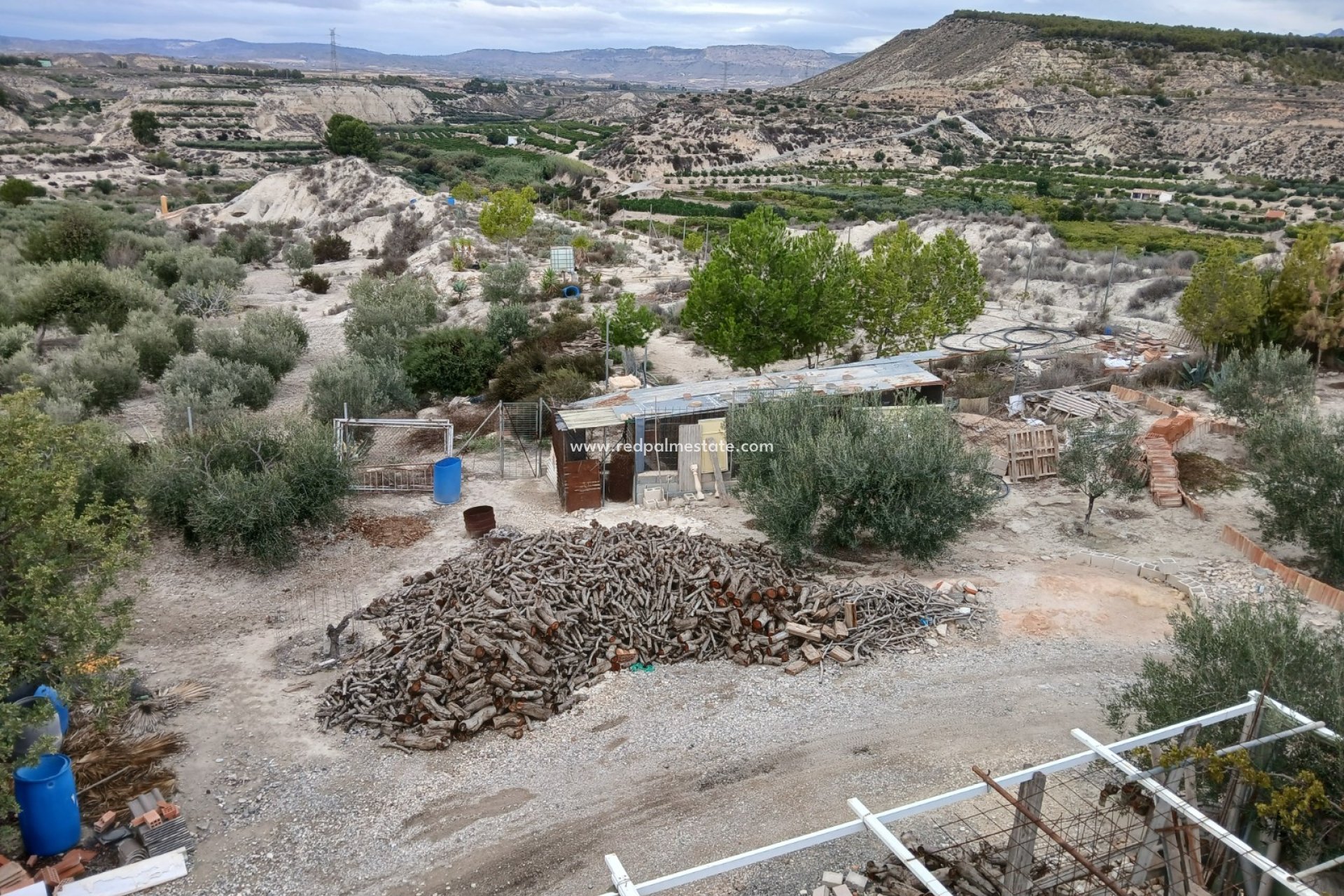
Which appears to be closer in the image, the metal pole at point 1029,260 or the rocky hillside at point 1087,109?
the metal pole at point 1029,260

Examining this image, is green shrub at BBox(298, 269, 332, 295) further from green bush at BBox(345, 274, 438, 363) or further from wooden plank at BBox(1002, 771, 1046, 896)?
wooden plank at BBox(1002, 771, 1046, 896)

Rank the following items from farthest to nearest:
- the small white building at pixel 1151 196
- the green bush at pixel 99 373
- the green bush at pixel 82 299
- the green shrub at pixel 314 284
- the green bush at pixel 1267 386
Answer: the small white building at pixel 1151 196 → the green shrub at pixel 314 284 → the green bush at pixel 82 299 → the green bush at pixel 99 373 → the green bush at pixel 1267 386

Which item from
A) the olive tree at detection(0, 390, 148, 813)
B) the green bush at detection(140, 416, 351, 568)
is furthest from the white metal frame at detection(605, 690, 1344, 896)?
the green bush at detection(140, 416, 351, 568)

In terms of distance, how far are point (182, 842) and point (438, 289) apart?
32873 mm

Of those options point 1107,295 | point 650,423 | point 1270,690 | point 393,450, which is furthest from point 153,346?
point 1107,295

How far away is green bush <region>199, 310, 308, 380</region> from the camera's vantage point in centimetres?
2591

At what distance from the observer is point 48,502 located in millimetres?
10078

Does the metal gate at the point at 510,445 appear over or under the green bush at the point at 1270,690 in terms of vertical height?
under

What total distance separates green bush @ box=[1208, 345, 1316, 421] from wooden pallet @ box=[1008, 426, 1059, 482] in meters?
4.73

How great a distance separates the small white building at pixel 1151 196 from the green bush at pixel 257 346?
5761cm

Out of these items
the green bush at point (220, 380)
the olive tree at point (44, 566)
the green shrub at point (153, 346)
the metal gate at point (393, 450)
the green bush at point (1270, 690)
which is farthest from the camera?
the green shrub at point (153, 346)

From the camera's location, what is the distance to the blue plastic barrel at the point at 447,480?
1738 cm

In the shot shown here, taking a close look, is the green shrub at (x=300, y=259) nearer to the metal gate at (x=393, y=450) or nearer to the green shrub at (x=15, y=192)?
the green shrub at (x=15, y=192)

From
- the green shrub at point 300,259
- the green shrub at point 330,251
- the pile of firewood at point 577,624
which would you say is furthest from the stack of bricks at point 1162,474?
the green shrub at point 330,251
